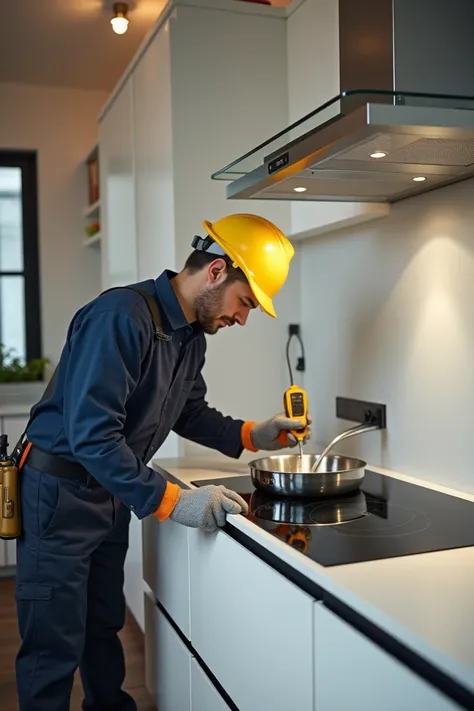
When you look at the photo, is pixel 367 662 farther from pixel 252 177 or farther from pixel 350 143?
pixel 252 177

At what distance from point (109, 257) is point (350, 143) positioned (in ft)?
7.35

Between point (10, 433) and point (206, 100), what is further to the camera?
point (10, 433)

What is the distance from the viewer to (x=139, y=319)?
1.81 metres

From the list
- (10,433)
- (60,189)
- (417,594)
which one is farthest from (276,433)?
(60,189)

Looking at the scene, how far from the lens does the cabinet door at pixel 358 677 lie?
1.01m

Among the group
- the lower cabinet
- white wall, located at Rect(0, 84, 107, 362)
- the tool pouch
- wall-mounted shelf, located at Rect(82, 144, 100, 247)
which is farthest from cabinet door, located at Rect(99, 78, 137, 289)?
the lower cabinet

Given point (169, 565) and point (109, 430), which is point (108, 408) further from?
point (169, 565)

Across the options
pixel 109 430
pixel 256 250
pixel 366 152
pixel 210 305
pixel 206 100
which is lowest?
pixel 109 430

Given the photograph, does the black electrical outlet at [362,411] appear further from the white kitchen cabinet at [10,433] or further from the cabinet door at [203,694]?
the white kitchen cabinet at [10,433]

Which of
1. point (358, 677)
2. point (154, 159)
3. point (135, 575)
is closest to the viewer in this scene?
point (358, 677)

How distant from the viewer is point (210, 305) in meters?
1.92

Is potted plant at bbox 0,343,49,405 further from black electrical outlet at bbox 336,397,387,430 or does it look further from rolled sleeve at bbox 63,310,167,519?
rolled sleeve at bbox 63,310,167,519

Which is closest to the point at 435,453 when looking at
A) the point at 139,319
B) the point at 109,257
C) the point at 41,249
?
the point at 139,319

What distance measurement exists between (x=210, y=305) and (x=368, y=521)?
2.13ft
